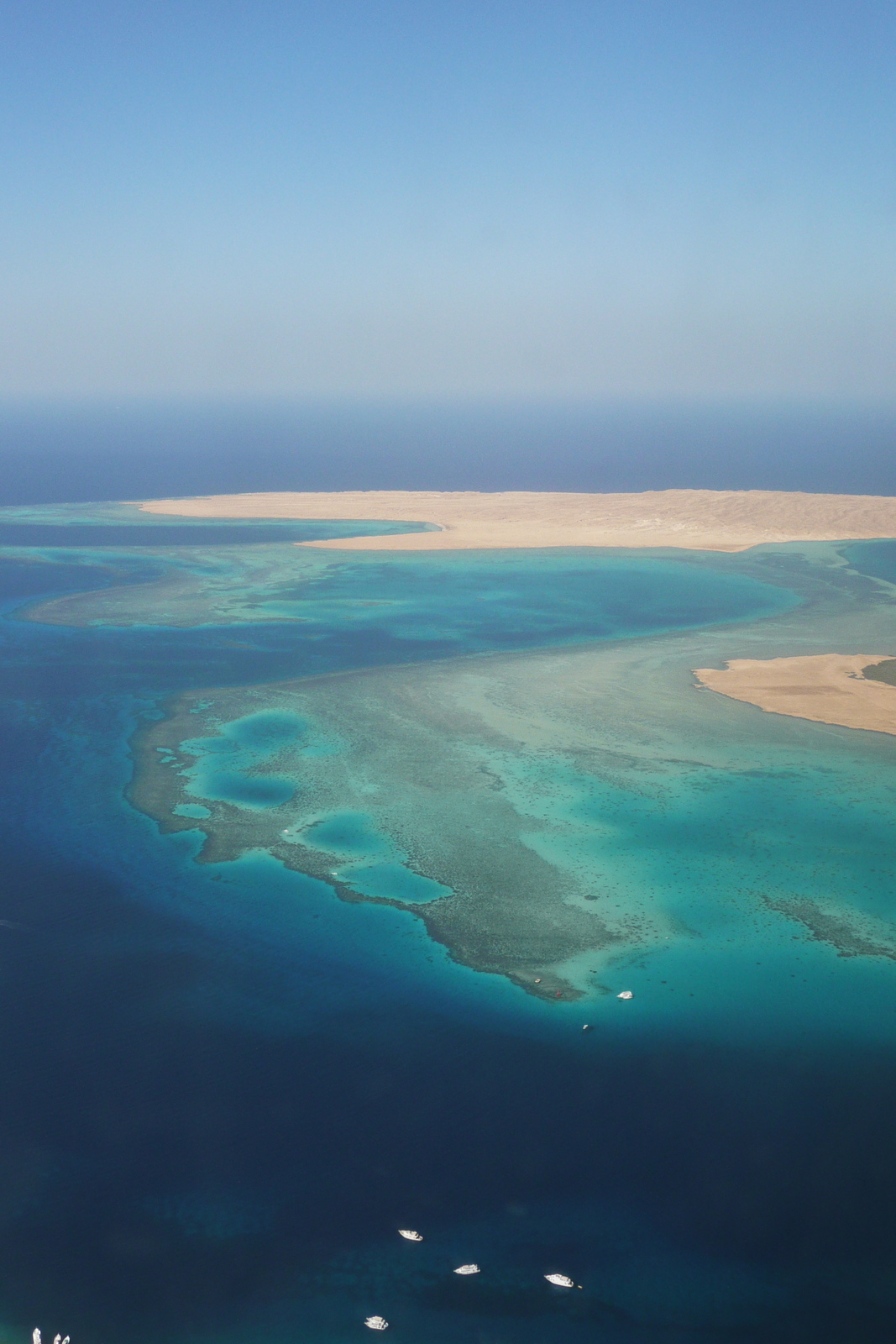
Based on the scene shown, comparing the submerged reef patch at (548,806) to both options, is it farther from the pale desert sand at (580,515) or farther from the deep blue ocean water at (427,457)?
the deep blue ocean water at (427,457)

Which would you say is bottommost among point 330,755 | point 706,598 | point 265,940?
point 265,940

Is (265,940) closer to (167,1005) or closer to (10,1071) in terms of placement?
(167,1005)

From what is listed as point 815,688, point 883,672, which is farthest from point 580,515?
point 815,688

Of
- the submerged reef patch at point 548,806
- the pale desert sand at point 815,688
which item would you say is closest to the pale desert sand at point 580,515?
the pale desert sand at point 815,688


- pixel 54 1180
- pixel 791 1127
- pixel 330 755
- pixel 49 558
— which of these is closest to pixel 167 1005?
pixel 54 1180

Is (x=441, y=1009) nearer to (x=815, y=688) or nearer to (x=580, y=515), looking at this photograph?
(x=815, y=688)
